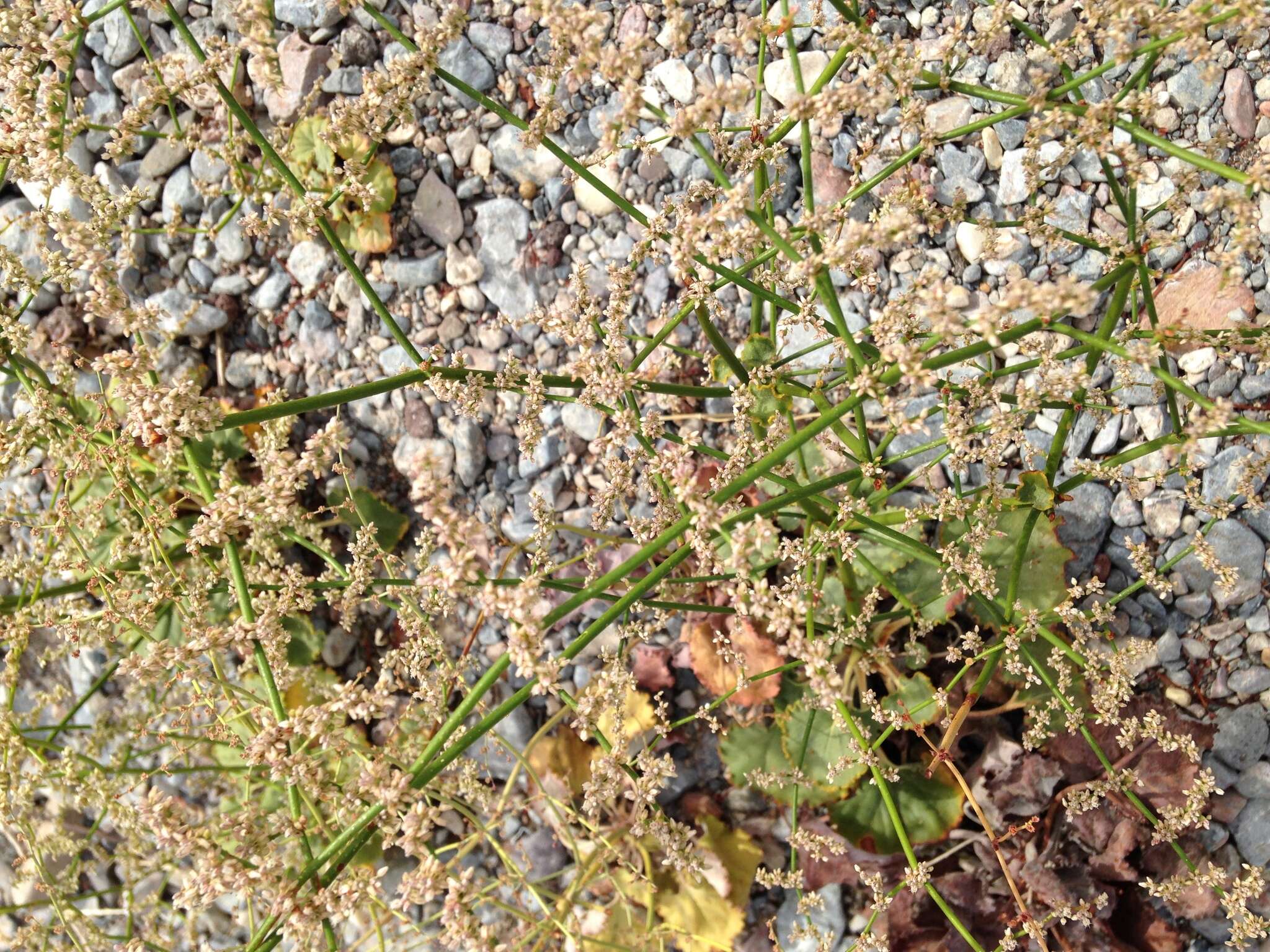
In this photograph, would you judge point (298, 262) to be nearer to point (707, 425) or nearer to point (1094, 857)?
point (707, 425)

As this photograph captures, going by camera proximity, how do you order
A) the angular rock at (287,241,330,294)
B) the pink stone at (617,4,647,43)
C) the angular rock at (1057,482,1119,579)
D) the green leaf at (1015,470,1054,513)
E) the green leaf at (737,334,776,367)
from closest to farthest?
the green leaf at (1015,470,1054,513)
the green leaf at (737,334,776,367)
the angular rock at (1057,482,1119,579)
the pink stone at (617,4,647,43)
the angular rock at (287,241,330,294)

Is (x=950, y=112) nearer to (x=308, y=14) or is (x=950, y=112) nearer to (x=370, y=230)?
(x=370, y=230)

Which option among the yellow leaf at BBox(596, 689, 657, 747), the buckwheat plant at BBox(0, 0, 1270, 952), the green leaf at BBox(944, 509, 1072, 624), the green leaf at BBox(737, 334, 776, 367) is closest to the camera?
the buckwheat plant at BBox(0, 0, 1270, 952)

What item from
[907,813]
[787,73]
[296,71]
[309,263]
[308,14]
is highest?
[308,14]

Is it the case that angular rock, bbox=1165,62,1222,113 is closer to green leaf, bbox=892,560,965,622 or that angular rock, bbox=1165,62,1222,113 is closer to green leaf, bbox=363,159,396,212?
green leaf, bbox=892,560,965,622

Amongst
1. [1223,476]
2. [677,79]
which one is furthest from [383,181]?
[1223,476]

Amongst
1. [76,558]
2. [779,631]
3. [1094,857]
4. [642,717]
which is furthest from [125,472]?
[1094,857]

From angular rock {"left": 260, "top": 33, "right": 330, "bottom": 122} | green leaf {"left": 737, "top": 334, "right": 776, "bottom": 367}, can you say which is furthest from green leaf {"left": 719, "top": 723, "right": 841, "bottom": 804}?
angular rock {"left": 260, "top": 33, "right": 330, "bottom": 122}
